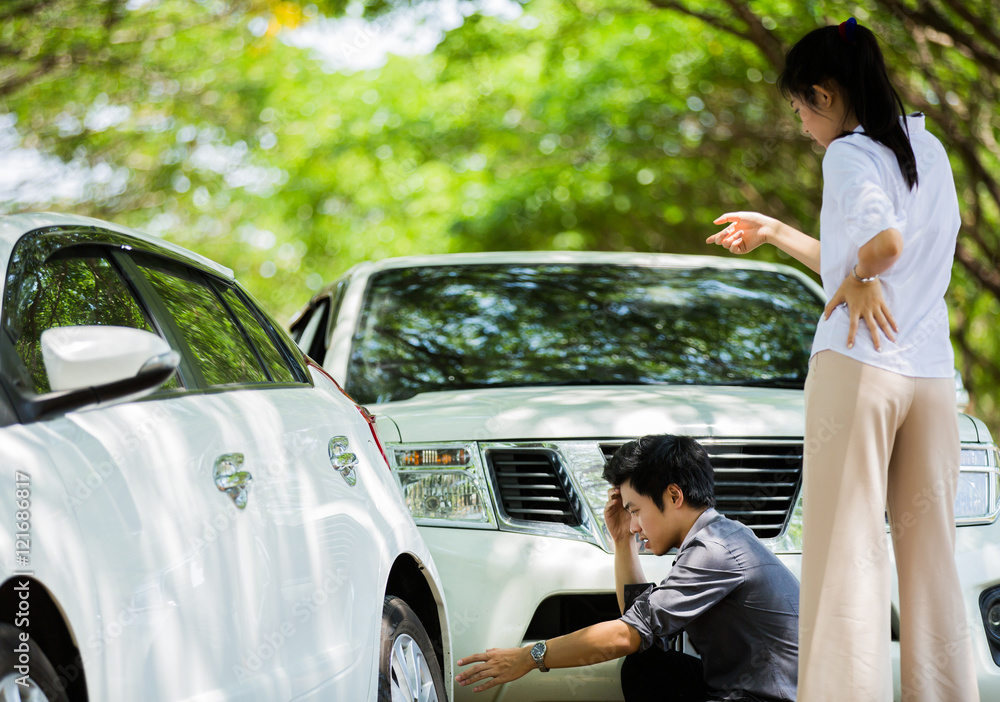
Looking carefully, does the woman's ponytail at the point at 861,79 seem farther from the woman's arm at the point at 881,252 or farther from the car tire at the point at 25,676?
the car tire at the point at 25,676

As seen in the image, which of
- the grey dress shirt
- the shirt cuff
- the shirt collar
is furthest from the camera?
the shirt cuff

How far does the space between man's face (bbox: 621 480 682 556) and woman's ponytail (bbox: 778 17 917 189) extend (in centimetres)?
121

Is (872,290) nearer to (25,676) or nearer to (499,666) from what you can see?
(499,666)

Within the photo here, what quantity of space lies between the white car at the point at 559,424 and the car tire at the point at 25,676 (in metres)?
1.90

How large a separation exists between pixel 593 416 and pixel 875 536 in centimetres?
135

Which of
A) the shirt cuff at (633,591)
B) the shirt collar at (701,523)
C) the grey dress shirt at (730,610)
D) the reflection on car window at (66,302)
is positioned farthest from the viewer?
the shirt cuff at (633,591)

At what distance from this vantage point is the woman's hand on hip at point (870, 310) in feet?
9.02

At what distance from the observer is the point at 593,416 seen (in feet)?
13.0

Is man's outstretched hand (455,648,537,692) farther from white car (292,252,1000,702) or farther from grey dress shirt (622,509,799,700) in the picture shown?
grey dress shirt (622,509,799,700)

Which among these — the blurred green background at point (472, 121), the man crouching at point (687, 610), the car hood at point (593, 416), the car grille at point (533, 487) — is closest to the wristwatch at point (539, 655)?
the man crouching at point (687, 610)

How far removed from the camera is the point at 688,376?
4695mm

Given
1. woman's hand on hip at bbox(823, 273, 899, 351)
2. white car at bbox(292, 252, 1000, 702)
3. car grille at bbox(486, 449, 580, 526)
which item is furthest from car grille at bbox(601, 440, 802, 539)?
woman's hand on hip at bbox(823, 273, 899, 351)

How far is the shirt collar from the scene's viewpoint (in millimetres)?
3398

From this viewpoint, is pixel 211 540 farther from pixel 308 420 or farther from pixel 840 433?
pixel 840 433
